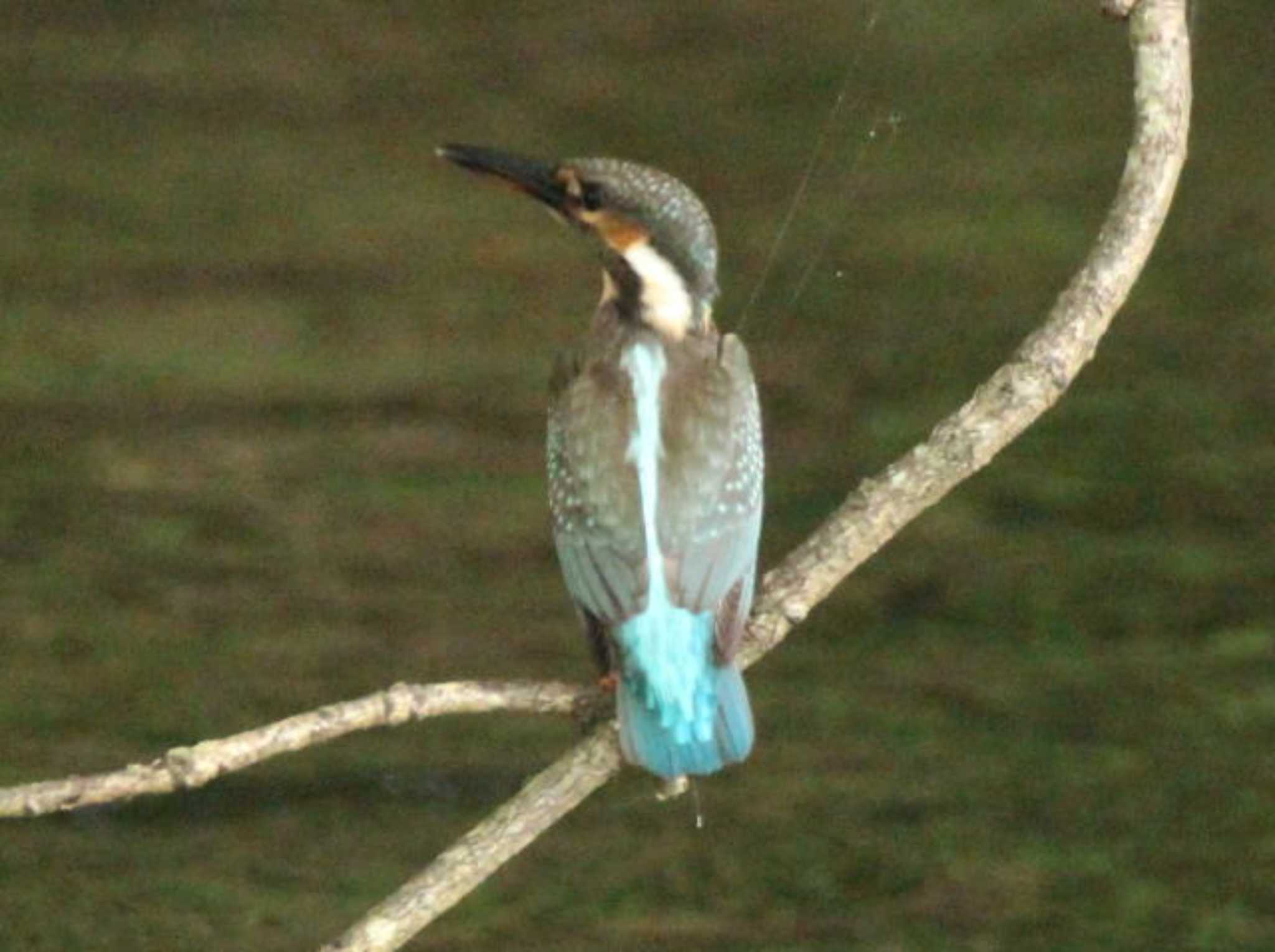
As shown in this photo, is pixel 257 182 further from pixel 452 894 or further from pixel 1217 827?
pixel 452 894

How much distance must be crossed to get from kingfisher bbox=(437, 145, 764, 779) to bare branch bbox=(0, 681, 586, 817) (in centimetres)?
23

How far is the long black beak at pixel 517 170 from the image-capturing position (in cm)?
304

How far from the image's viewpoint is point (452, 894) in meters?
2.69

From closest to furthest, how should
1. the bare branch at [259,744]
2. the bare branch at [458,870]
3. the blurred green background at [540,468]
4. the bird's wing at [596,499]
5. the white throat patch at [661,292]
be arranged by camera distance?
the bare branch at [259,744], the bare branch at [458,870], the bird's wing at [596,499], the white throat patch at [661,292], the blurred green background at [540,468]

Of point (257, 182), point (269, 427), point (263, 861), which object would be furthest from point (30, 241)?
point (263, 861)

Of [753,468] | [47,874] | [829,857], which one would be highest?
[753,468]

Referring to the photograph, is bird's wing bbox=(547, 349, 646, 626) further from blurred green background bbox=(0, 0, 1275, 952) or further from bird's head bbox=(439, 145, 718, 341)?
blurred green background bbox=(0, 0, 1275, 952)

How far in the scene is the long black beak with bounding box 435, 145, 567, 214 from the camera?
120 inches

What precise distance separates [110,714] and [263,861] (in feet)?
1.69

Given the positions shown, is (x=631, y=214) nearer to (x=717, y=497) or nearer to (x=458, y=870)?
(x=717, y=497)

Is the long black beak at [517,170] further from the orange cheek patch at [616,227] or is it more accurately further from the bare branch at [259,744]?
the bare branch at [259,744]

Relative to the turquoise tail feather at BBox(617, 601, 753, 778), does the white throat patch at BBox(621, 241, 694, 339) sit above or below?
above

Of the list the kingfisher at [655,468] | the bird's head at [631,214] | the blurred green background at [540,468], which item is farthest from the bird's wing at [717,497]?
the blurred green background at [540,468]

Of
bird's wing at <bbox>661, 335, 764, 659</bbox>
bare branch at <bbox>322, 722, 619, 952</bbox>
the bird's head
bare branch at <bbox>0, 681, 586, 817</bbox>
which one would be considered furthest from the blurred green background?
bare branch at <bbox>0, 681, 586, 817</bbox>
